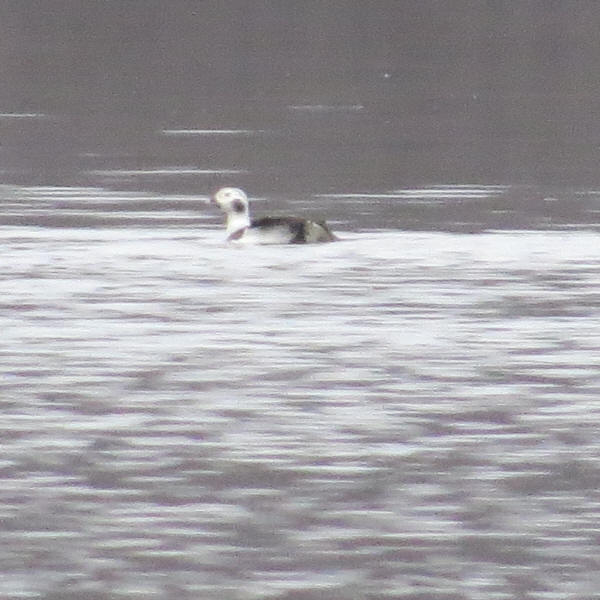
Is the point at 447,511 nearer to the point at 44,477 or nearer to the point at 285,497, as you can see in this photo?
the point at 285,497

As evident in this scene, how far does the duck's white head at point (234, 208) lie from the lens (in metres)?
A: 20.3

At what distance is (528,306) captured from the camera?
15930mm

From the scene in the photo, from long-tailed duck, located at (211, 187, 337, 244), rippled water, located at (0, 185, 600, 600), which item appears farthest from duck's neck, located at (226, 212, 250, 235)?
rippled water, located at (0, 185, 600, 600)

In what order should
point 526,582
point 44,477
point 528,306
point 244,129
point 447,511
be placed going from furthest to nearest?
point 244,129 → point 528,306 → point 44,477 → point 447,511 → point 526,582

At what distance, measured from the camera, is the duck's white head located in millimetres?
20312

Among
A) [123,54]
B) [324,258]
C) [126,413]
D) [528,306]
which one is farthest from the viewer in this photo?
[123,54]

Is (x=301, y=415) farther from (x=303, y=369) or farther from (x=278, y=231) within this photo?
(x=278, y=231)

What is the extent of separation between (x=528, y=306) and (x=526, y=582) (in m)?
7.24

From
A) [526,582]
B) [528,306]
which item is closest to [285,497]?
[526,582]

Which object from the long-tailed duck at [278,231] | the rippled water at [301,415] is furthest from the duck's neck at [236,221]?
the rippled water at [301,415]

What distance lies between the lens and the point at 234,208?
2048cm

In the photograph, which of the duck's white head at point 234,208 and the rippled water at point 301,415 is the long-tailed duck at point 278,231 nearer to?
the duck's white head at point 234,208

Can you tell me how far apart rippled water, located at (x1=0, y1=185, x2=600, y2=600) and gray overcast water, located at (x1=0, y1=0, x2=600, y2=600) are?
2cm

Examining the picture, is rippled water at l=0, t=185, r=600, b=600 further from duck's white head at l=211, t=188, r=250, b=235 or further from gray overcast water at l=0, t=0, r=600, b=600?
duck's white head at l=211, t=188, r=250, b=235
